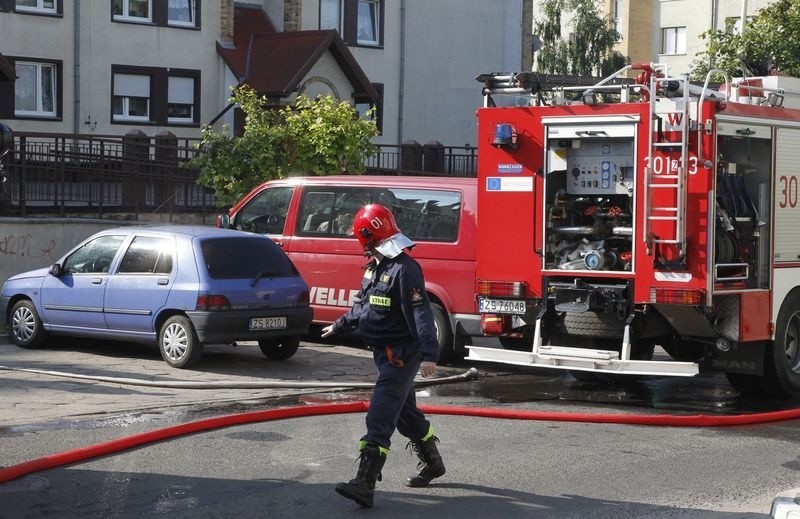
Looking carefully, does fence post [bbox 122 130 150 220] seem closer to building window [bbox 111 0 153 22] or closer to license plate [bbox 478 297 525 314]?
building window [bbox 111 0 153 22]

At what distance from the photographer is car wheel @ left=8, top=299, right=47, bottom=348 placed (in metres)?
14.2

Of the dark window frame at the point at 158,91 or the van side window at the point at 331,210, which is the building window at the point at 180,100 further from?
the van side window at the point at 331,210

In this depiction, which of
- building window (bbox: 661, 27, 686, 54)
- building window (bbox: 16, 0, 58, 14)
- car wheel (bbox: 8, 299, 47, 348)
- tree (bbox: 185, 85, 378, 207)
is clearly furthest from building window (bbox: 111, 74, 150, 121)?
building window (bbox: 661, 27, 686, 54)

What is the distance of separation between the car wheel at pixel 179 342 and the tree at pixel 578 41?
5015 centimetres

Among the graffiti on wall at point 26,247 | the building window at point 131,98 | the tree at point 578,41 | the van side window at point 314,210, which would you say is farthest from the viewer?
the tree at point 578,41

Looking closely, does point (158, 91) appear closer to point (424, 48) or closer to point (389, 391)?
point (424, 48)

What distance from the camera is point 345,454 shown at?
8820 mm

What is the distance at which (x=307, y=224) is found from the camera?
1538 cm

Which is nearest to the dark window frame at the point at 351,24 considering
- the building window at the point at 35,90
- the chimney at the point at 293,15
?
the chimney at the point at 293,15

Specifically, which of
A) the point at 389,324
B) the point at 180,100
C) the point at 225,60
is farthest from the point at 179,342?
the point at 225,60

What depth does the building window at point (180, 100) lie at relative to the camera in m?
34.2

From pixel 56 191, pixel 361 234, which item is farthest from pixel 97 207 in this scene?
pixel 361 234

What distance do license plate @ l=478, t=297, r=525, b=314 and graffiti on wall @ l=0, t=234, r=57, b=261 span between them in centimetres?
1001

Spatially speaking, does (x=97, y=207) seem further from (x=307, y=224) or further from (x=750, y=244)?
(x=750, y=244)
